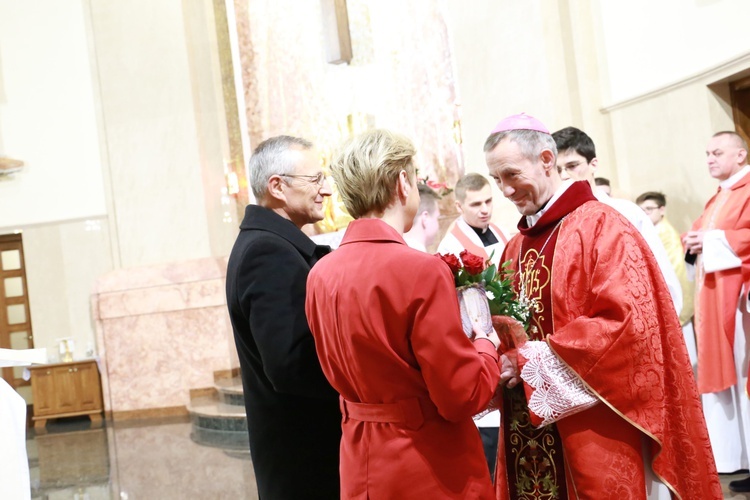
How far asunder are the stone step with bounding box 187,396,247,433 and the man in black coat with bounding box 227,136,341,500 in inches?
240

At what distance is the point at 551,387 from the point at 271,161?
44.5 inches

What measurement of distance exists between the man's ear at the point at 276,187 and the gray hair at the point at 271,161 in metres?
0.01

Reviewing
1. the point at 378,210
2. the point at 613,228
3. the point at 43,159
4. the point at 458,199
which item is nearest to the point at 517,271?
the point at 613,228

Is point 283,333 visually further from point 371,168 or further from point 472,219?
point 472,219

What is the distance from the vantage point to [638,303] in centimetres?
250

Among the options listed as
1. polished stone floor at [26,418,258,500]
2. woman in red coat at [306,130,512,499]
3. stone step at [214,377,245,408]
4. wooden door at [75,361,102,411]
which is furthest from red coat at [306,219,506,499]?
wooden door at [75,361,102,411]

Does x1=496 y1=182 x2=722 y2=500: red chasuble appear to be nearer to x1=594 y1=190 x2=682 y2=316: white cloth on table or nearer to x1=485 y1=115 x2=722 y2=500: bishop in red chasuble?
x1=485 y1=115 x2=722 y2=500: bishop in red chasuble

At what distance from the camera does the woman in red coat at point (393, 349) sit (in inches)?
80.5

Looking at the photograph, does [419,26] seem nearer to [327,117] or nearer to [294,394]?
[327,117]

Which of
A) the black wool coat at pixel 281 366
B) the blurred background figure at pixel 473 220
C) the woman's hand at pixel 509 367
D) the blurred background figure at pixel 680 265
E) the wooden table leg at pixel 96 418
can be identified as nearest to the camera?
the black wool coat at pixel 281 366

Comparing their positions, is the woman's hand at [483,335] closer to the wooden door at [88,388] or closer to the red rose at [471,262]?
the red rose at [471,262]

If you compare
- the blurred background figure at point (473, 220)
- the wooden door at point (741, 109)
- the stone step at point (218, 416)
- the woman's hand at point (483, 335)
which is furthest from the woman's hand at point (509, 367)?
the stone step at point (218, 416)

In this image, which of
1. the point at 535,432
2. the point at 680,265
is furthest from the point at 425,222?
the point at 680,265

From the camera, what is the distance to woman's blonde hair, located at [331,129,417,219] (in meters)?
2.19
